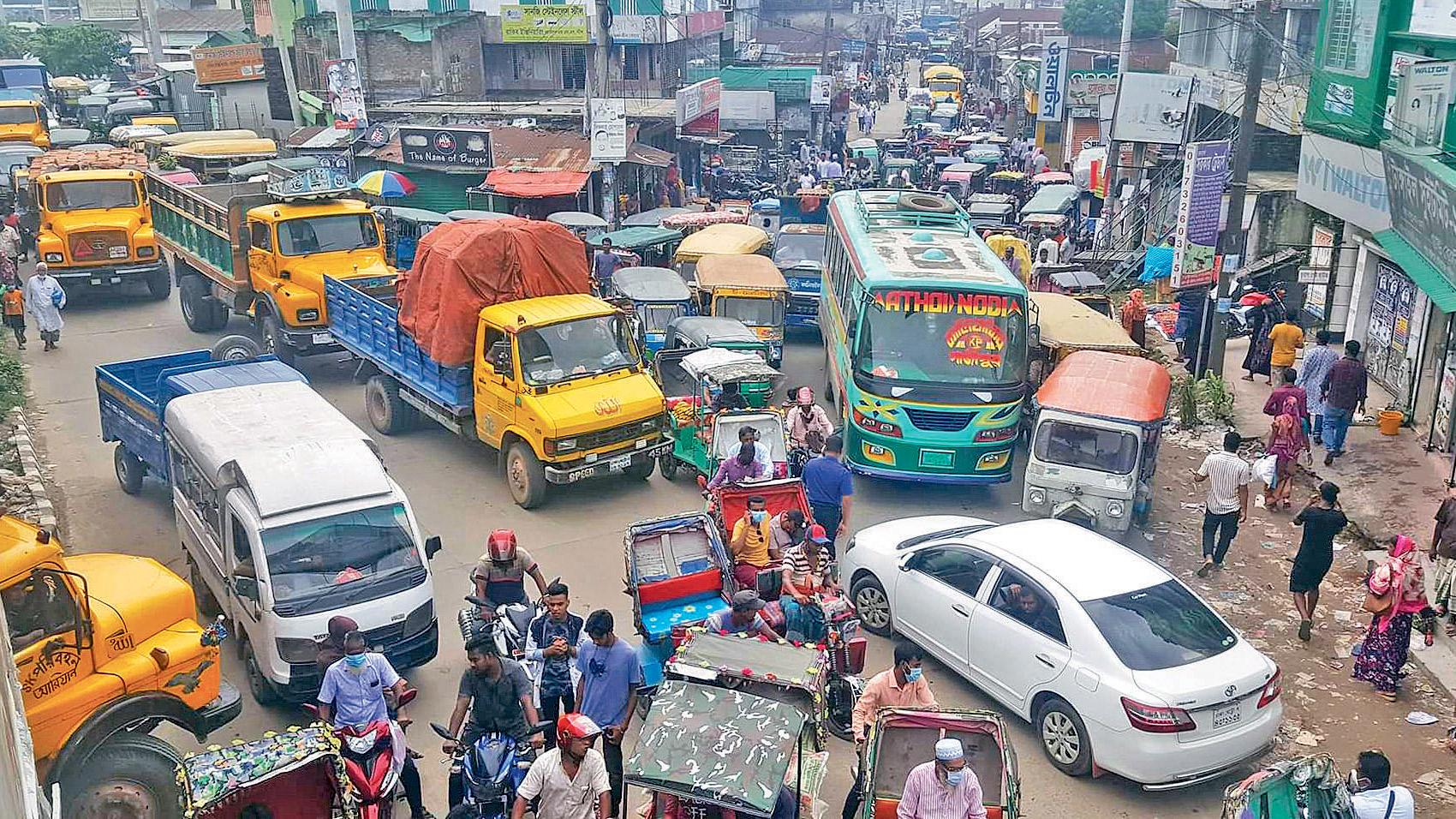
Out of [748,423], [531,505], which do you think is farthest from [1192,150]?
[531,505]

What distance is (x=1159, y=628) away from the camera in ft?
27.5

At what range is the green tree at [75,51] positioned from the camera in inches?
2349

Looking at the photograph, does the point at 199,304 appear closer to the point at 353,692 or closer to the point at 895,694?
the point at 353,692

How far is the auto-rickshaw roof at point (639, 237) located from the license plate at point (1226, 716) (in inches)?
633

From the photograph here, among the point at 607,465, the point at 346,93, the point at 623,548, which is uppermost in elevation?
the point at 346,93

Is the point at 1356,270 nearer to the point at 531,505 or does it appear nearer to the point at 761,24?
the point at 531,505

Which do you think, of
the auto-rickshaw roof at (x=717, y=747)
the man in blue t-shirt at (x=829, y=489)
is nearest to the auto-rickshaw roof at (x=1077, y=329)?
the man in blue t-shirt at (x=829, y=489)

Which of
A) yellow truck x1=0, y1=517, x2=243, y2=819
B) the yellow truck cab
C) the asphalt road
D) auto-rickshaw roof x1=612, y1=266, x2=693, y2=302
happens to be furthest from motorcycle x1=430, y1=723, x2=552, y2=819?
the yellow truck cab

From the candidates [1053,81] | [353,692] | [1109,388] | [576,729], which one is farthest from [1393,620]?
[1053,81]

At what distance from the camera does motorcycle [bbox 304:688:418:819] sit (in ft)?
22.6

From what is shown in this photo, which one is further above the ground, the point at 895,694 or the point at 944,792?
the point at 944,792

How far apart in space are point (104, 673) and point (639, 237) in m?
16.7

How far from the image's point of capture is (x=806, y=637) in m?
8.55

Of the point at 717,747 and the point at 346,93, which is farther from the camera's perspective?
the point at 346,93
